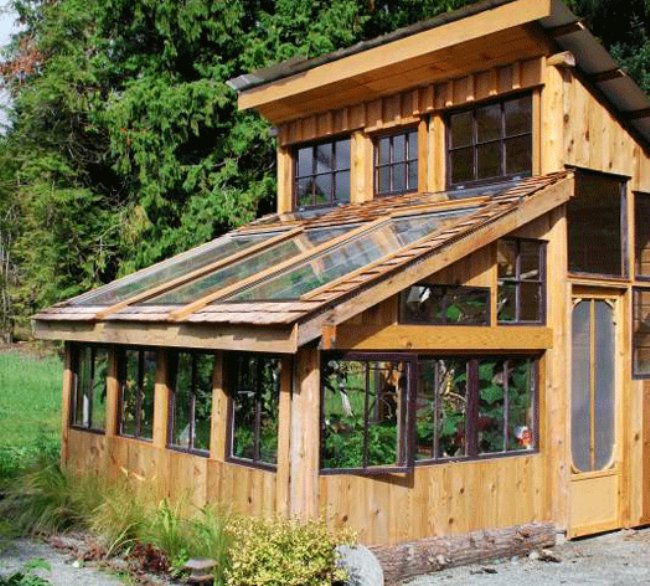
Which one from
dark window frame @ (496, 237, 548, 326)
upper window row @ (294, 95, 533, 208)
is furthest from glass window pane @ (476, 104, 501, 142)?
dark window frame @ (496, 237, 548, 326)

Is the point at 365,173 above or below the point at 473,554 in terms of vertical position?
above

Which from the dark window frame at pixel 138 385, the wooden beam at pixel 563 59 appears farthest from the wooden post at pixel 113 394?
the wooden beam at pixel 563 59

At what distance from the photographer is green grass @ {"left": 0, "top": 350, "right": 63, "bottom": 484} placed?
13044 millimetres

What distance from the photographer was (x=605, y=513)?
936cm

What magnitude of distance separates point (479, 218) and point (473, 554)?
2.92m

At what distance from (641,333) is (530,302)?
1.82 metres

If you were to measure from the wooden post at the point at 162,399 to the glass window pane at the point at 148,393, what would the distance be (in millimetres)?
274

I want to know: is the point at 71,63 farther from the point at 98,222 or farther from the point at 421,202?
the point at 421,202

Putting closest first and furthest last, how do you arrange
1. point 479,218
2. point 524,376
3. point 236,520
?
point 236,520 → point 479,218 → point 524,376

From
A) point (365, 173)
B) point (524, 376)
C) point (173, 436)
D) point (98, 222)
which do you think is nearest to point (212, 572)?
point (173, 436)

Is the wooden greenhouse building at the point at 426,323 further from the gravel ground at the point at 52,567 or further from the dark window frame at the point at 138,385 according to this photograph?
the gravel ground at the point at 52,567

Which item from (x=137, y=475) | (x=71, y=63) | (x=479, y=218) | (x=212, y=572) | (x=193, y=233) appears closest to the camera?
(x=212, y=572)

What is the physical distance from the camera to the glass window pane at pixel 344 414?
7359mm

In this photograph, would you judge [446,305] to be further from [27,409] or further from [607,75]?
[27,409]
